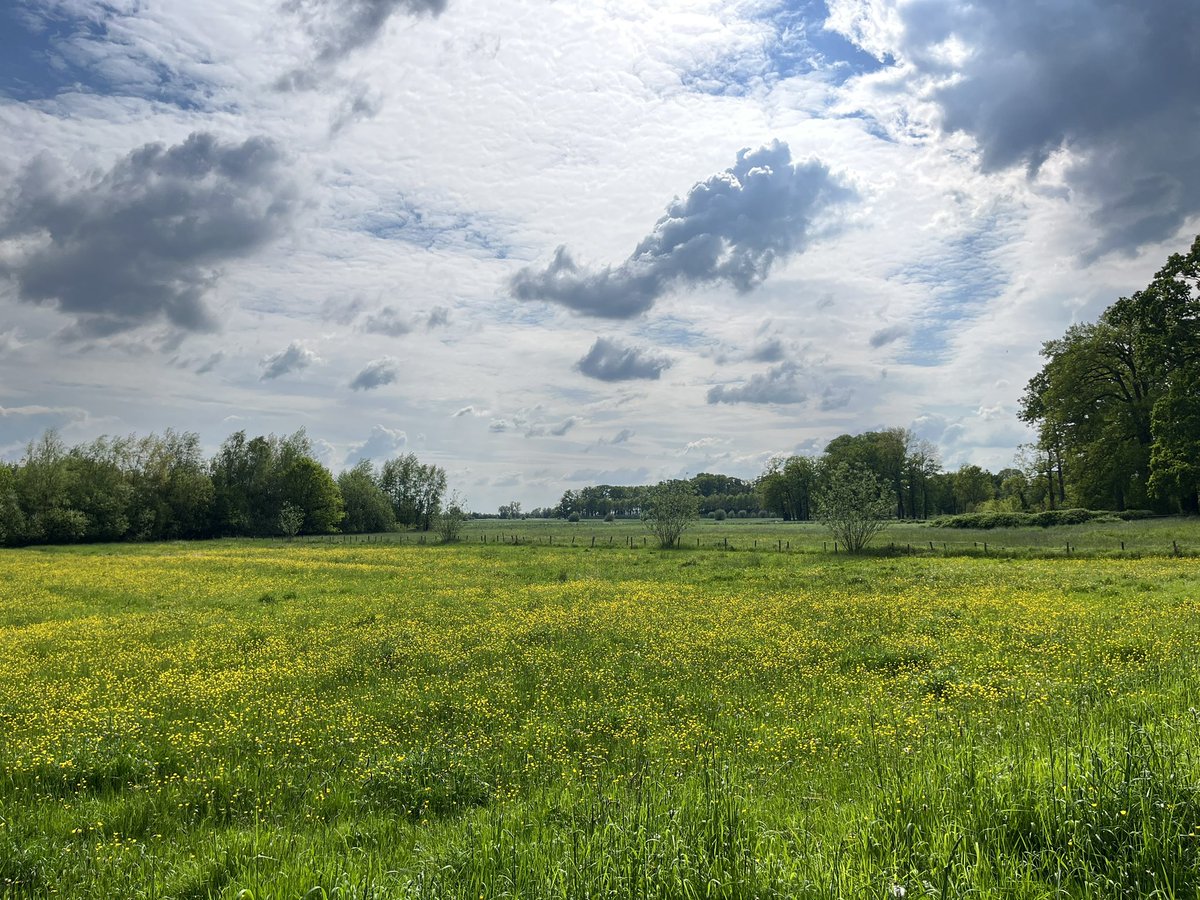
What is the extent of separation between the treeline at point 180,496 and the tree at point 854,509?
57.6 metres

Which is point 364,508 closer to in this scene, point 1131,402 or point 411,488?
point 411,488

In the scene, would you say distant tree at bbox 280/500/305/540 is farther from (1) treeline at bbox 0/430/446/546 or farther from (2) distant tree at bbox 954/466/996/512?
(2) distant tree at bbox 954/466/996/512

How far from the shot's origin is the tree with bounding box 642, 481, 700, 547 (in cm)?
6419

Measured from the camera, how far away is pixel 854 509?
50.2 metres

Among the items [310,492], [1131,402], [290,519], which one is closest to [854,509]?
[1131,402]

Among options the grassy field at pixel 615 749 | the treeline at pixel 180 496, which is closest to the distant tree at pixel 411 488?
the treeline at pixel 180 496

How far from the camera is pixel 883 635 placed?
57.0ft

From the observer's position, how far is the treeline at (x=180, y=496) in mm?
82875

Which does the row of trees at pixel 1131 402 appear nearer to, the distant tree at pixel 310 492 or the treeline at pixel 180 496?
the treeline at pixel 180 496

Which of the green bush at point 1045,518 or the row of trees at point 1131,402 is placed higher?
the row of trees at point 1131,402

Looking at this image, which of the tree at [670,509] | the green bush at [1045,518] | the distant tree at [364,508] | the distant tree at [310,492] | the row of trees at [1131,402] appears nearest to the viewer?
the row of trees at [1131,402]

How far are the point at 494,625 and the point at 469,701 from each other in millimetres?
7833

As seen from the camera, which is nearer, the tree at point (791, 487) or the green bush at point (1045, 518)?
the green bush at point (1045, 518)

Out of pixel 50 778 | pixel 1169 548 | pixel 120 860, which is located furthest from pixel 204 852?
pixel 1169 548
